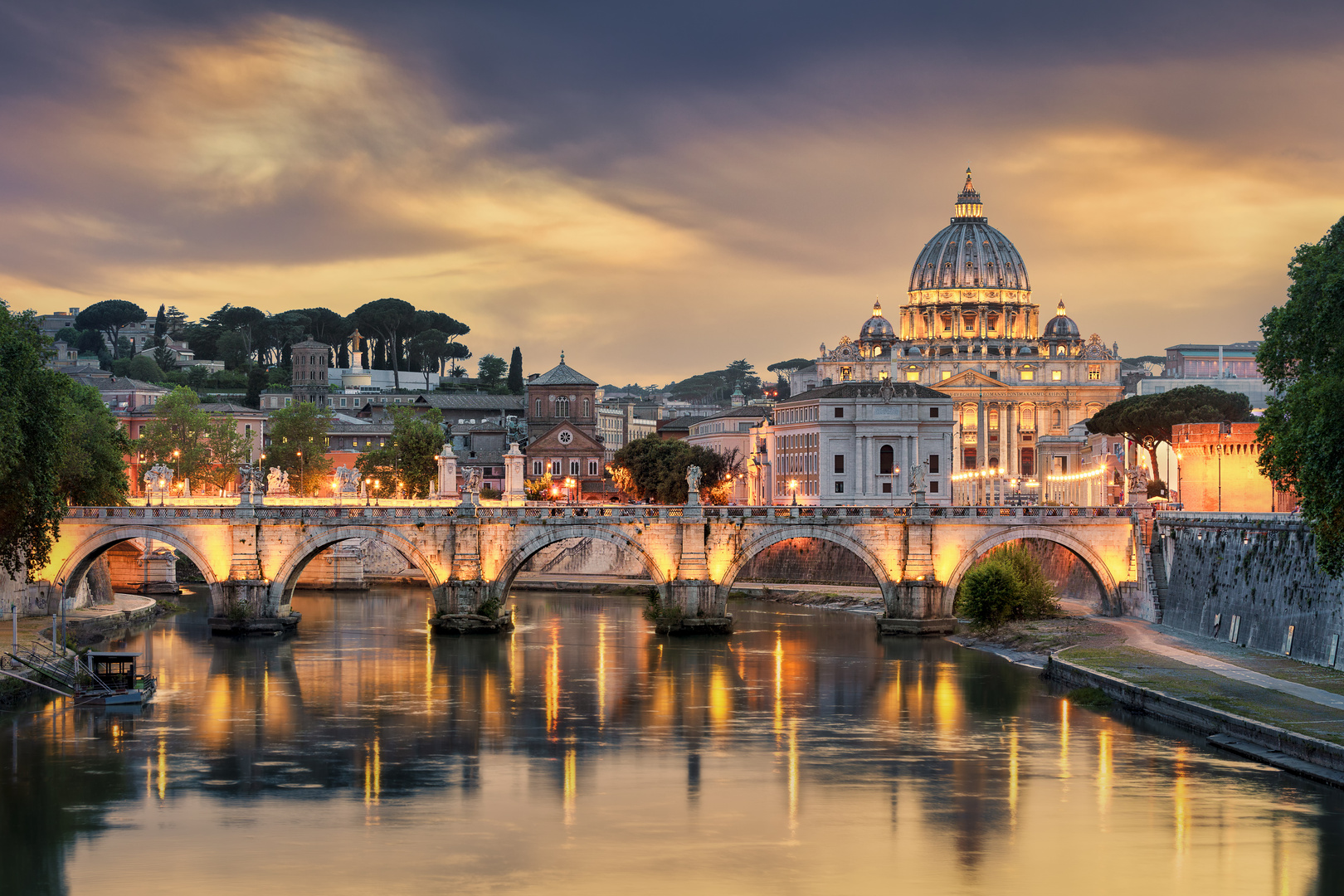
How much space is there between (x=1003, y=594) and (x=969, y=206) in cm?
11921

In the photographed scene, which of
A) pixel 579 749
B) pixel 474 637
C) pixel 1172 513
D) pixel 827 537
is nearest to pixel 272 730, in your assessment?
pixel 579 749

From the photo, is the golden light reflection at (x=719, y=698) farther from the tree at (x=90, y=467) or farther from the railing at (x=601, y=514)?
the tree at (x=90, y=467)

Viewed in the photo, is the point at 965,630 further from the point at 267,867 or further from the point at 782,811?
the point at 267,867

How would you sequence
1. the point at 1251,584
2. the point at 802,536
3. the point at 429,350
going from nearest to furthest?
the point at 1251,584
the point at 802,536
the point at 429,350

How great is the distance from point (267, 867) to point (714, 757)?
1263 centimetres

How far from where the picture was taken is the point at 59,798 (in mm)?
35156

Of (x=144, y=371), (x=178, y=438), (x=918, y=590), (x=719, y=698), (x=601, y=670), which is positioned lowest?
(x=719, y=698)

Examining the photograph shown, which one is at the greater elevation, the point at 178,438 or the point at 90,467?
the point at 178,438

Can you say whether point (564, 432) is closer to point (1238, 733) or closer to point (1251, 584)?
point (1251, 584)

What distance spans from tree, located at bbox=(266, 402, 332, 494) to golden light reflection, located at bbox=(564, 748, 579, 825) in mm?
70795

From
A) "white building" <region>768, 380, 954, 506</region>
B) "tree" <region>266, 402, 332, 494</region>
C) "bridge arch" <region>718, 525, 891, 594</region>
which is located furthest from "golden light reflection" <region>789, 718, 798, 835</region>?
"tree" <region>266, 402, 332, 494</region>

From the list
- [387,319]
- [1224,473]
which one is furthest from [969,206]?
[1224,473]

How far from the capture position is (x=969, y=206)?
17438cm

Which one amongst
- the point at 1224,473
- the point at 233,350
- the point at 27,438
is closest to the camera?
the point at 27,438
